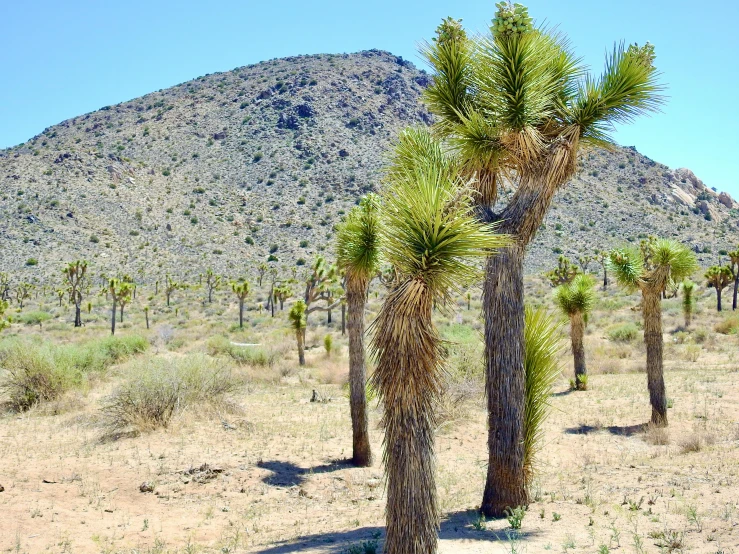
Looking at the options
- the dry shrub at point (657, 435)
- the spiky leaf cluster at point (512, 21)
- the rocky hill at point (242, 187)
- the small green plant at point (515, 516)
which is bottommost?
the dry shrub at point (657, 435)

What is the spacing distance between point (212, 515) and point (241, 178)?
5822cm

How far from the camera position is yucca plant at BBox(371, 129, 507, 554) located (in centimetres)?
552

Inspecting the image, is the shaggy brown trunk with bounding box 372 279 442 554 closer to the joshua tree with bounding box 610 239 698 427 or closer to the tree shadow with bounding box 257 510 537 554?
the tree shadow with bounding box 257 510 537 554

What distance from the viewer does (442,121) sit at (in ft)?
26.4

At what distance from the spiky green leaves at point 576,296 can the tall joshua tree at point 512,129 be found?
470 inches

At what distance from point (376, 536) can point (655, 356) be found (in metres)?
8.93

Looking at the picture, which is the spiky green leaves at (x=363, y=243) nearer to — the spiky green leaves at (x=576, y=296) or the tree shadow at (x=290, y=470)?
the tree shadow at (x=290, y=470)

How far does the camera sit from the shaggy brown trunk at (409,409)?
5.58 meters

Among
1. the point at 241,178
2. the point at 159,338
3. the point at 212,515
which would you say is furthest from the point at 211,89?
the point at 212,515

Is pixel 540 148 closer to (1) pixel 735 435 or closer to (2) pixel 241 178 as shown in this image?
(1) pixel 735 435

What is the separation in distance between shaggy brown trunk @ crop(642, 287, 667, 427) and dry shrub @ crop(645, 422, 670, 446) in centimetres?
37

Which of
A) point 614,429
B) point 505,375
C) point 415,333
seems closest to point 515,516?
point 505,375

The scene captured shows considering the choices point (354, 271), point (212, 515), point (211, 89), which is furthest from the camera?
point (211, 89)

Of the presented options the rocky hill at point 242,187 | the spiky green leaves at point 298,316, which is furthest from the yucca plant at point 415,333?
the rocky hill at point 242,187
